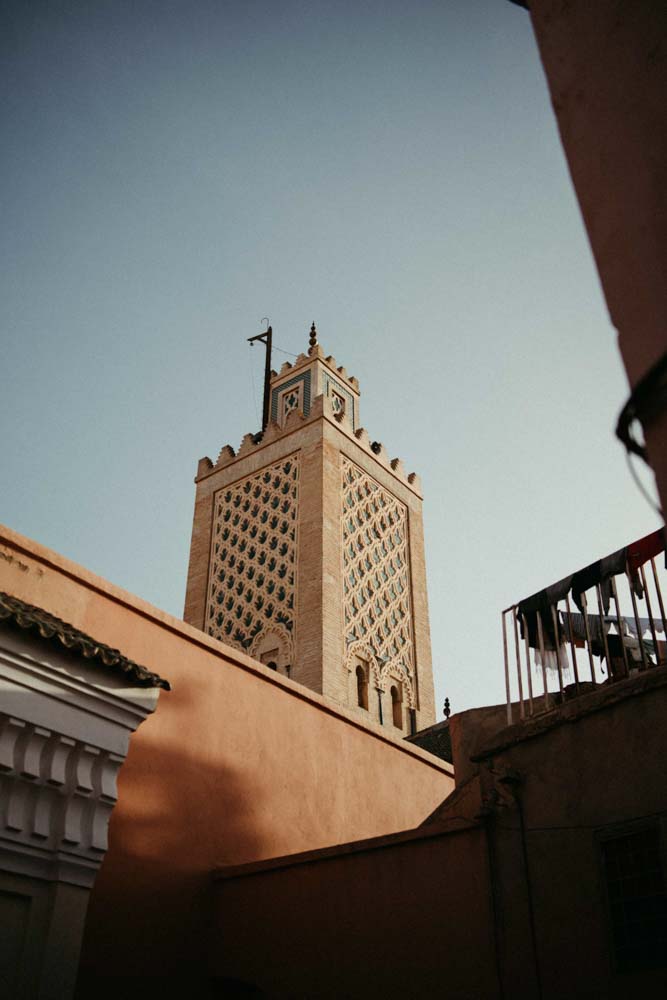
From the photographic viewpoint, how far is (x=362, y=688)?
15320mm

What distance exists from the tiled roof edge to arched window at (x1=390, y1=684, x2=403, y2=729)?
1142 centimetres

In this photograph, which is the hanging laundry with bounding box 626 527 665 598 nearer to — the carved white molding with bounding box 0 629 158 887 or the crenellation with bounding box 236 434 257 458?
the carved white molding with bounding box 0 629 158 887

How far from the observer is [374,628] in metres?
16.2

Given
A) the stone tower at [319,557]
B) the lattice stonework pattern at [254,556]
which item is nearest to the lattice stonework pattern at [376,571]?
the stone tower at [319,557]

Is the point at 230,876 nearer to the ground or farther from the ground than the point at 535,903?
farther from the ground

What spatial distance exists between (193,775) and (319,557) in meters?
9.21

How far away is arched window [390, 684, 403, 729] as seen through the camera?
52.0 feet

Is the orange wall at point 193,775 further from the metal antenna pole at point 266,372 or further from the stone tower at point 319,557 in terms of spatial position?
the metal antenna pole at point 266,372

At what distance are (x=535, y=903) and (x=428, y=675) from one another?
12.1 meters

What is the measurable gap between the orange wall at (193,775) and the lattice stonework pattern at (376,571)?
7.51m

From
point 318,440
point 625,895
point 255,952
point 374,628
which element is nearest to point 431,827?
point 625,895

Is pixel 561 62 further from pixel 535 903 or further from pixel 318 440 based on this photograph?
pixel 318 440

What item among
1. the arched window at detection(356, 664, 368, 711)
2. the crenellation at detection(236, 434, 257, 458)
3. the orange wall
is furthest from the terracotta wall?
the crenellation at detection(236, 434, 257, 458)

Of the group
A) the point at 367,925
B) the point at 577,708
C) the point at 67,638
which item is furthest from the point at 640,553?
the point at 67,638
